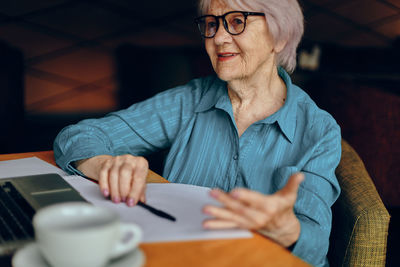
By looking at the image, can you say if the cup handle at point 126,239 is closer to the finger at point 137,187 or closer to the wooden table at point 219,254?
the wooden table at point 219,254

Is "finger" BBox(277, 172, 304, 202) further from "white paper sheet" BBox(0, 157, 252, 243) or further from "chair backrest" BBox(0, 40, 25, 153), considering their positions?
"chair backrest" BBox(0, 40, 25, 153)

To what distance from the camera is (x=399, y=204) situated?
164 centimetres

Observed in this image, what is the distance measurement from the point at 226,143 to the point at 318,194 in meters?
0.36

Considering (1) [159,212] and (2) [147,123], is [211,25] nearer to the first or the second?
(2) [147,123]

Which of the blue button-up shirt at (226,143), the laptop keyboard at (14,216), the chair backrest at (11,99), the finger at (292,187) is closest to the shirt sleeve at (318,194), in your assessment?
the blue button-up shirt at (226,143)

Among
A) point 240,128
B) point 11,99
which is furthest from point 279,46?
point 11,99

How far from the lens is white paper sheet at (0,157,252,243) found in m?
0.71

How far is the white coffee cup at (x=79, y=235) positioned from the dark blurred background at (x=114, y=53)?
8.37ft

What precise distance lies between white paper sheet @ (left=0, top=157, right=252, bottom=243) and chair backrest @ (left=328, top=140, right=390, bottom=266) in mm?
410

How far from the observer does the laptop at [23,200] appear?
0.62 metres

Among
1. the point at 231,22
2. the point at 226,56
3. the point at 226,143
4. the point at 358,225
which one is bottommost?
the point at 358,225

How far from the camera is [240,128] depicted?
1.31m

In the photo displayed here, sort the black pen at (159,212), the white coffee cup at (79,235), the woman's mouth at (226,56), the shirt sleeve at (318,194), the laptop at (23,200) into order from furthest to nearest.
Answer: the woman's mouth at (226,56), the shirt sleeve at (318,194), the black pen at (159,212), the laptop at (23,200), the white coffee cup at (79,235)

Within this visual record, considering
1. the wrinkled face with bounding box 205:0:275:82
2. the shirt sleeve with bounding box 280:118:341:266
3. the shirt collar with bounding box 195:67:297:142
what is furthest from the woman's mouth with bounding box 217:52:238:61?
the shirt sleeve with bounding box 280:118:341:266
